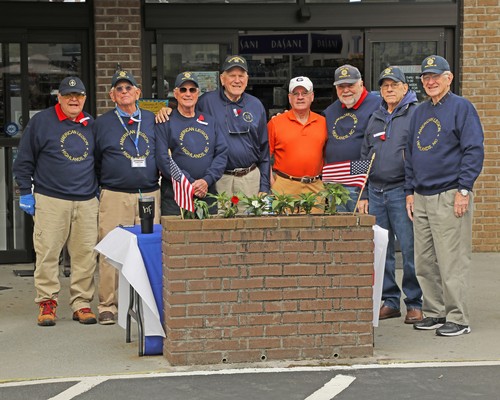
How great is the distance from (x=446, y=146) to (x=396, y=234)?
1092mm

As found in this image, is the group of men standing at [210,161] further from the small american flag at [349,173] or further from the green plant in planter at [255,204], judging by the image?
the green plant in planter at [255,204]

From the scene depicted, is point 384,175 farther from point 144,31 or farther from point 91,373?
point 144,31

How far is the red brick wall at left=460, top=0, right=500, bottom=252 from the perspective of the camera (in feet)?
38.7

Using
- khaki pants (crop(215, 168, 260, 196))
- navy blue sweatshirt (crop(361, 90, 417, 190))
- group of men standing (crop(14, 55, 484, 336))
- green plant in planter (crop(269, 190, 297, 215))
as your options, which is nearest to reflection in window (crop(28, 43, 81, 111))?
group of men standing (crop(14, 55, 484, 336))

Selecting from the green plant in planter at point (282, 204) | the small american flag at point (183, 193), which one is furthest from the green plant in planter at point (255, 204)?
the small american flag at point (183, 193)

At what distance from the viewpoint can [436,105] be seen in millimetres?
8164

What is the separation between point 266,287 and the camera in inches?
282

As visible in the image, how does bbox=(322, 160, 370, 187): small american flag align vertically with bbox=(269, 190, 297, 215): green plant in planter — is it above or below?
above

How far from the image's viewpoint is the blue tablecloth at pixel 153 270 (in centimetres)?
750

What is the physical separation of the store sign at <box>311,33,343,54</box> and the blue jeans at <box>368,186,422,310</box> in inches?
131

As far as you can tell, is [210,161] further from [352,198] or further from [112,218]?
[352,198]

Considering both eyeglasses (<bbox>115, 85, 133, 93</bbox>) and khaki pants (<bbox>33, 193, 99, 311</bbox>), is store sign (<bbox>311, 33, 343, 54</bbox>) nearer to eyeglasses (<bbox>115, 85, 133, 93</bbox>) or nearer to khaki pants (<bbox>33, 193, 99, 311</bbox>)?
eyeglasses (<bbox>115, 85, 133, 93</bbox>)

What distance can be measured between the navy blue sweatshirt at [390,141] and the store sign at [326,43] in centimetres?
321

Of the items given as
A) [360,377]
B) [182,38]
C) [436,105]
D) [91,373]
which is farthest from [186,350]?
[182,38]
